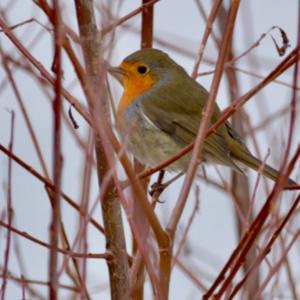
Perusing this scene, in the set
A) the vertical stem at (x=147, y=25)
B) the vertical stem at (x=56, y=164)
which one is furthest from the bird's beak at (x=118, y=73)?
the vertical stem at (x=56, y=164)

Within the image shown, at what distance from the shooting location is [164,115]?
3.54 m

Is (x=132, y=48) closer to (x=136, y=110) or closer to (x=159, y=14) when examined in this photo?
(x=159, y=14)

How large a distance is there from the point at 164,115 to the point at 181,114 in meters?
0.08

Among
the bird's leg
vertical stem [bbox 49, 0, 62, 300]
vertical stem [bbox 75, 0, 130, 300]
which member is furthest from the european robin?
vertical stem [bbox 49, 0, 62, 300]

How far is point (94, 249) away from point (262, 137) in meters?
1.58

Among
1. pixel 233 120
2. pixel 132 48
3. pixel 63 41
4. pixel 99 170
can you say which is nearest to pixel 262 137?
pixel 132 48

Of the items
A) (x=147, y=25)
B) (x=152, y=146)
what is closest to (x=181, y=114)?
(x=152, y=146)

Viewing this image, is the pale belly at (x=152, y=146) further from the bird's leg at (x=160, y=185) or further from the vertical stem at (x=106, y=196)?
the vertical stem at (x=106, y=196)

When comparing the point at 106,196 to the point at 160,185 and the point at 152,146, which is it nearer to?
the point at 160,185

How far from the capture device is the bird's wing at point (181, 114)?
336cm

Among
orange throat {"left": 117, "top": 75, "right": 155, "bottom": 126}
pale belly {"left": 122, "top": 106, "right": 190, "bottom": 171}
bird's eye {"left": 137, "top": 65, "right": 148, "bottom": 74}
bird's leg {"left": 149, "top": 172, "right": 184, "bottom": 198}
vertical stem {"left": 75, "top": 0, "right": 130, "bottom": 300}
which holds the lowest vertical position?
vertical stem {"left": 75, "top": 0, "right": 130, "bottom": 300}

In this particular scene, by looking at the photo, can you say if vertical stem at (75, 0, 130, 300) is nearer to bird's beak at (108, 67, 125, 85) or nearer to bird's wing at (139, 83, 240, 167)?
bird's wing at (139, 83, 240, 167)

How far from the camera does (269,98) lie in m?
5.80

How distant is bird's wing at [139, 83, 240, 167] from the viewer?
3361 millimetres
